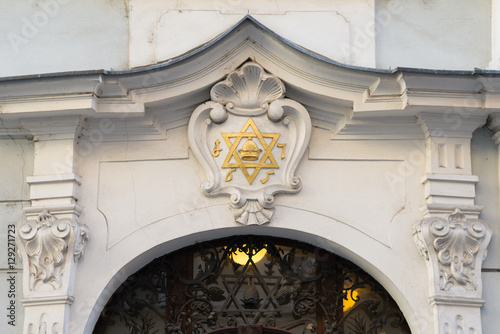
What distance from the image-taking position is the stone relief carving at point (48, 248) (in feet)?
22.4

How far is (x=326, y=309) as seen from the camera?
715cm

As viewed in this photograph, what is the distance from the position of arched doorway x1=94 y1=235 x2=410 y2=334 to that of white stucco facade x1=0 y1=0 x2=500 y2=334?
0.58 ft

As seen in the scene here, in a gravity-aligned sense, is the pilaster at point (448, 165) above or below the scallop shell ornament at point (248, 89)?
below

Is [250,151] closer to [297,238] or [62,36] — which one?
[297,238]

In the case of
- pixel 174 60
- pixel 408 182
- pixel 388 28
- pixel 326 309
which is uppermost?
pixel 388 28

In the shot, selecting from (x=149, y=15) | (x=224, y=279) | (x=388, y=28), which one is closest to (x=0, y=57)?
(x=149, y=15)

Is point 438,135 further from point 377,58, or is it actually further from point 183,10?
point 183,10

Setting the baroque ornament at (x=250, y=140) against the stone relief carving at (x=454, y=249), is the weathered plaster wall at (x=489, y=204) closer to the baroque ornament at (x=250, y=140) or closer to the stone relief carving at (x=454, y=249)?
the stone relief carving at (x=454, y=249)

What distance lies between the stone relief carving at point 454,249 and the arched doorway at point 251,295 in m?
0.50

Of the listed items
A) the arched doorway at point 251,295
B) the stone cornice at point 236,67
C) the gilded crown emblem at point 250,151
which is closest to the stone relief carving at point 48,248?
the arched doorway at point 251,295

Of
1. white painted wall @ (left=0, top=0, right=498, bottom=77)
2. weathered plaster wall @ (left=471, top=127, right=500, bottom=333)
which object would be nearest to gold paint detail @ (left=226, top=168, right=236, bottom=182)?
white painted wall @ (left=0, top=0, right=498, bottom=77)

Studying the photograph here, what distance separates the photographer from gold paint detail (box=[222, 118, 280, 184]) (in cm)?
704

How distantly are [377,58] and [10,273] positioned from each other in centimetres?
279

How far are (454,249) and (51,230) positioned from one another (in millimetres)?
2525
